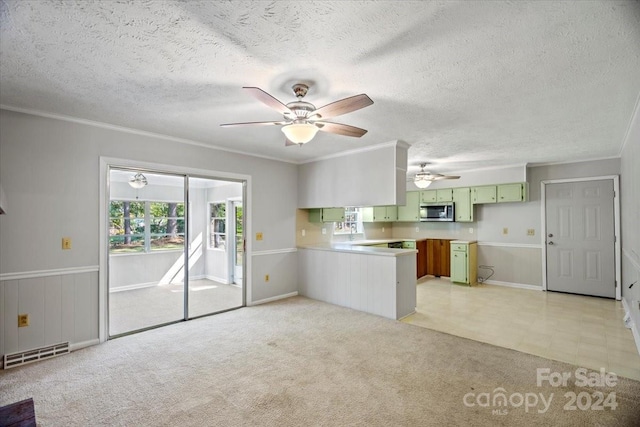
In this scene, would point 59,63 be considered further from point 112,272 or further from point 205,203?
point 112,272

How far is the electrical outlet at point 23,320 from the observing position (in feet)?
9.90

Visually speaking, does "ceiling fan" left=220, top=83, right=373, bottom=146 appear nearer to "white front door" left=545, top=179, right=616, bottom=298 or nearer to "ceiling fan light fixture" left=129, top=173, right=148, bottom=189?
"ceiling fan light fixture" left=129, top=173, right=148, bottom=189

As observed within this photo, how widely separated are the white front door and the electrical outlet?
25.6 ft

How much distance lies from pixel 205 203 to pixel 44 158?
8.40 ft

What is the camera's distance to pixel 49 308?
317 centimetres

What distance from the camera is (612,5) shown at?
155 cm

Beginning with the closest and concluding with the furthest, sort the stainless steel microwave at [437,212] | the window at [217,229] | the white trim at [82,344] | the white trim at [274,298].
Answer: the white trim at [82,344], the white trim at [274,298], the window at [217,229], the stainless steel microwave at [437,212]

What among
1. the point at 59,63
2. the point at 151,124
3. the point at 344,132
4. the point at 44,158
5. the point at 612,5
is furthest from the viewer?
the point at 151,124

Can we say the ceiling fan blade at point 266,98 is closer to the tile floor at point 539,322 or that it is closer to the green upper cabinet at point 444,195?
the tile floor at point 539,322

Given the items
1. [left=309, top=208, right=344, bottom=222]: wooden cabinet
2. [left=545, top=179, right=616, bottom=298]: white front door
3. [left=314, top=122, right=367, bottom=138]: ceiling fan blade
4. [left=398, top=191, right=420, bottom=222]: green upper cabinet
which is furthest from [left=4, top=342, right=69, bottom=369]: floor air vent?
[left=545, top=179, right=616, bottom=298]: white front door

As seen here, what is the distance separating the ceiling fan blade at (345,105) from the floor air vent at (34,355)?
11.5ft

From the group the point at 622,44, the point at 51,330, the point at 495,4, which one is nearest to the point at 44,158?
the point at 51,330

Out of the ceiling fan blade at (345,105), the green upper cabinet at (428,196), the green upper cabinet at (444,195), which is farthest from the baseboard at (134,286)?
the green upper cabinet at (444,195)

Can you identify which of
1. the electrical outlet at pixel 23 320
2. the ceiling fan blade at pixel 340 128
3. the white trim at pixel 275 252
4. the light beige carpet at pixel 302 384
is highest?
the ceiling fan blade at pixel 340 128
